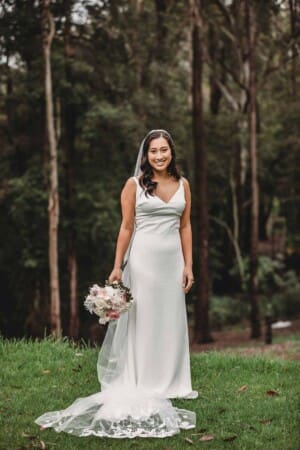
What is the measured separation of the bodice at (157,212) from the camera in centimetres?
633

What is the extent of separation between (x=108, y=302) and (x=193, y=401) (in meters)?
1.42

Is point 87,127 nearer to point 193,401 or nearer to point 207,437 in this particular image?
point 193,401

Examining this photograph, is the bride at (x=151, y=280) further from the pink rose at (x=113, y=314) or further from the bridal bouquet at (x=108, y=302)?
the pink rose at (x=113, y=314)

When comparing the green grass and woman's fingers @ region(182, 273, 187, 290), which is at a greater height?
woman's fingers @ region(182, 273, 187, 290)

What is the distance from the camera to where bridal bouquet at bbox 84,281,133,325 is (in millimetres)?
5906

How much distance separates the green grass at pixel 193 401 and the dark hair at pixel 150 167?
1966mm

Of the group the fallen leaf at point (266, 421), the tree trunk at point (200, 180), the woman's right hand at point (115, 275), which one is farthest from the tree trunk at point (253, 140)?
the fallen leaf at point (266, 421)

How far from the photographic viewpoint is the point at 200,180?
20.6 meters

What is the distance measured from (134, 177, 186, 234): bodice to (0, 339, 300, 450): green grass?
1587 mm

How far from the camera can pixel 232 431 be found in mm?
5734

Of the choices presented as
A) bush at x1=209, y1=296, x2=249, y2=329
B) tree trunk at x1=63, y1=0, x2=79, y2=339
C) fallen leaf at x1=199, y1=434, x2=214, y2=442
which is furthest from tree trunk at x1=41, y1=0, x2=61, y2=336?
fallen leaf at x1=199, y1=434, x2=214, y2=442

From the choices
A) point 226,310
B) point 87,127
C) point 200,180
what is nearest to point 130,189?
point 87,127

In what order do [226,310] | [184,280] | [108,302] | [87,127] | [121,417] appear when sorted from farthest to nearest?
[226,310] → [87,127] → [184,280] → [108,302] → [121,417]

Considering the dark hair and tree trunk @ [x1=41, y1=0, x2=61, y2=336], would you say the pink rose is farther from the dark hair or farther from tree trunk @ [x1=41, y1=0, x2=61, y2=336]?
tree trunk @ [x1=41, y1=0, x2=61, y2=336]
